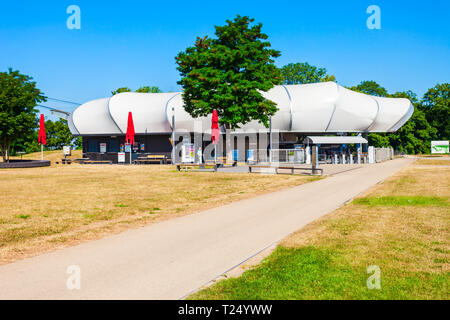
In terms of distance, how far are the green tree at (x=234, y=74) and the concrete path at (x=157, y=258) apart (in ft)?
69.3

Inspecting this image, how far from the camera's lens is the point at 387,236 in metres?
6.54

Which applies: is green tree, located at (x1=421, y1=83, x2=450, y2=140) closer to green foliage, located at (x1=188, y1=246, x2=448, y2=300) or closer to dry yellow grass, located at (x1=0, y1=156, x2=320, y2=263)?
dry yellow grass, located at (x1=0, y1=156, x2=320, y2=263)

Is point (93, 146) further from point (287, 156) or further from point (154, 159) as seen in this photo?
point (287, 156)

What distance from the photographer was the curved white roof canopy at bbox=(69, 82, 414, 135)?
42.0 meters

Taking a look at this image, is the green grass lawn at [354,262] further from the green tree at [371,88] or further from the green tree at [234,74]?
the green tree at [371,88]

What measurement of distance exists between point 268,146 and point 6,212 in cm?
3513

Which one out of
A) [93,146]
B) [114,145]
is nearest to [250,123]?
[114,145]

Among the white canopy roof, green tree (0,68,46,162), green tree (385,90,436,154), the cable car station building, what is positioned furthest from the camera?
green tree (385,90,436,154)

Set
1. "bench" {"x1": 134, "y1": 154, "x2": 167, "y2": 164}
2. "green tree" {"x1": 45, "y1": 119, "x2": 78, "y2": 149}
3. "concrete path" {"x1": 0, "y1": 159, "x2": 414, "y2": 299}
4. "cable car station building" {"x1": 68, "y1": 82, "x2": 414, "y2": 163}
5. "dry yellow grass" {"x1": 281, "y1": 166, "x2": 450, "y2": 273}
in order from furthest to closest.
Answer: "green tree" {"x1": 45, "y1": 119, "x2": 78, "y2": 149} → "cable car station building" {"x1": 68, "y1": 82, "x2": 414, "y2": 163} → "bench" {"x1": 134, "y1": 154, "x2": 167, "y2": 164} → "dry yellow grass" {"x1": 281, "y1": 166, "x2": 450, "y2": 273} → "concrete path" {"x1": 0, "y1": 159, "x2": 414, "y2": 299}

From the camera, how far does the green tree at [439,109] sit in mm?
71812

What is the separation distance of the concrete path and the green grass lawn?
1.69 ft

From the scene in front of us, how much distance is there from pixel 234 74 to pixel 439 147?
195 feet

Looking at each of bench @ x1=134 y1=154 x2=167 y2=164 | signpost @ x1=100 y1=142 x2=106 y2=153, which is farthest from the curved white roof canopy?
bench @ x1=134 y1=154 x2=167 y2=164

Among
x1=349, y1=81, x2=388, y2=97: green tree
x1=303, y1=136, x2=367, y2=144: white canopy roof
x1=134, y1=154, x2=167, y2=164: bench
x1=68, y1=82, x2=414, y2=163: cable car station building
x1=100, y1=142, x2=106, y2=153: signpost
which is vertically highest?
x1=349, y1=81, x2=388, y2=97: green tree
